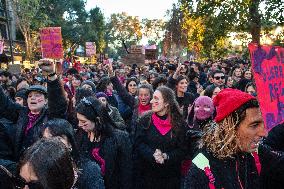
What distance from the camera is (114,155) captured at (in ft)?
14.1

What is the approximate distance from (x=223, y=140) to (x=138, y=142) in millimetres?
2515

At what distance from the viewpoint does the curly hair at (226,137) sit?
2518 mm

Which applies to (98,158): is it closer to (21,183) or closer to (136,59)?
(21,183)

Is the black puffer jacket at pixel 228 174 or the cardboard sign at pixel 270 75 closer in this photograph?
the black puffer jacket at pixel 228 174

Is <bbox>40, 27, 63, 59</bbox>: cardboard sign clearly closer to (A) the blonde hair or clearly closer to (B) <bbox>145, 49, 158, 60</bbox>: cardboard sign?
(A) the blonde hair

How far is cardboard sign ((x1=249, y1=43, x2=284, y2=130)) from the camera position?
325 cm

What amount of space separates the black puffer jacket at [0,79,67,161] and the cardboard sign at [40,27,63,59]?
24.0 feet

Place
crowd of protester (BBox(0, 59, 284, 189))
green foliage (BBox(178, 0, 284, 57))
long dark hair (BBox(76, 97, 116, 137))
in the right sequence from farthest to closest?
green foliage (BBox(178, 0, 284, 57)) → long dark hair (BBox(76, 97, 116, 137)) → crowd of protester (BBox(0, 59, 284, 189))

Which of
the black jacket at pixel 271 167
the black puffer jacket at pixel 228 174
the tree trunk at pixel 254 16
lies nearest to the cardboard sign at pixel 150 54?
the tree trunk at pixel 254 16

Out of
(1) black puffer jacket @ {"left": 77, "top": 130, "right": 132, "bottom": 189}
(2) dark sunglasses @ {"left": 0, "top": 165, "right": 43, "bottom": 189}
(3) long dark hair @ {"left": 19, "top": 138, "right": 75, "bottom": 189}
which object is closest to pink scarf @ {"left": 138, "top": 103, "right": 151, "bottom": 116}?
(1) black puffer jacket @ {"left": 77, "top": 130, "right": 132, "bottom": 189}

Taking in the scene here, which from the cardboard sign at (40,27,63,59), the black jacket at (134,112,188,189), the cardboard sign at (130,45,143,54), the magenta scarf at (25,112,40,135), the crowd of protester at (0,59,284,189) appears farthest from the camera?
the cardboard sign at (130,45,143,54)

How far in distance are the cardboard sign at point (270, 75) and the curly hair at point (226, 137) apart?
58 centimetres

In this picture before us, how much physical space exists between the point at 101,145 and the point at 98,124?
0.22 metres

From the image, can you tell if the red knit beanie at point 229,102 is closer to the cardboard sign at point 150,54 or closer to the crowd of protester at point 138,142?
the crowd of protester at point 138,142
